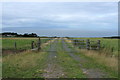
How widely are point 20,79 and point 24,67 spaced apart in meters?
1.43

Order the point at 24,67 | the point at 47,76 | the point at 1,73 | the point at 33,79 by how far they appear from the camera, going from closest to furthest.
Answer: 1. the point at 33,79
2. the point at 47,76
3. the point at 1,73
4. the point at 24,67

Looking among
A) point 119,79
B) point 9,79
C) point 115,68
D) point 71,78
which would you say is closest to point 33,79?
point 9,79

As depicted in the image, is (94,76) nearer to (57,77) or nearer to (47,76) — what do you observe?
(57,77)

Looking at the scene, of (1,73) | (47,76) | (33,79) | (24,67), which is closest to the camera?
(33,79)

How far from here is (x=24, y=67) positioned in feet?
18.9

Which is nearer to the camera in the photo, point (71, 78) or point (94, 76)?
point (71, 78)

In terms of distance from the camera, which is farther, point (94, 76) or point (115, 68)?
point (115, 68)

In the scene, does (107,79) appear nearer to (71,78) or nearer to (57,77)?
(71,78)

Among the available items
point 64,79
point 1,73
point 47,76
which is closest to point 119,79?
point 64,79

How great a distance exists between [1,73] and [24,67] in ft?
3.17

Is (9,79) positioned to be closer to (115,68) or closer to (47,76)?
(47,76)

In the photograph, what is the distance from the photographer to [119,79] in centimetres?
454

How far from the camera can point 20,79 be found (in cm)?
436

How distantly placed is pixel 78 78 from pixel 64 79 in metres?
0.43
